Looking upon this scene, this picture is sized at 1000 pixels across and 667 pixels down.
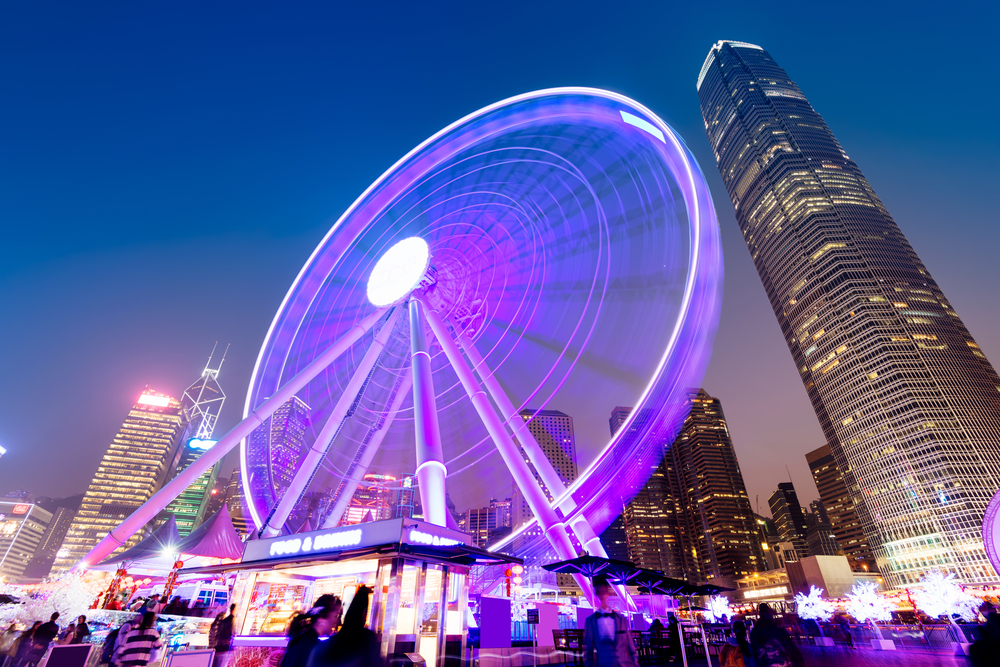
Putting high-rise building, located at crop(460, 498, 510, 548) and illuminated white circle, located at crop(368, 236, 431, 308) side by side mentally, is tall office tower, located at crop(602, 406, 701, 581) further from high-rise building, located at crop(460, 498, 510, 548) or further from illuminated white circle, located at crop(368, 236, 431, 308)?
illuminated white circle, located at crop(368, 236, 431, 308)

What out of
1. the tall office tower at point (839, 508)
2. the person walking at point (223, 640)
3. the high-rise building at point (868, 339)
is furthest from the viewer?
the tall office tower at point (839, 508)

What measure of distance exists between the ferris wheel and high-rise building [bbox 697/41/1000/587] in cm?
9750

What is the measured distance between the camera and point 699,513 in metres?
182

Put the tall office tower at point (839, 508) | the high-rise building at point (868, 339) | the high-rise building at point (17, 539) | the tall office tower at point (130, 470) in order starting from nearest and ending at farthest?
the high-rise building at point (868, 339)
the tall office tower at point (839, 508)
the tall office tower at point (130, 470)
the high-rise building at point (17, 539)

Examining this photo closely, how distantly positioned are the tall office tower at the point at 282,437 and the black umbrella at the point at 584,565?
38.5ft

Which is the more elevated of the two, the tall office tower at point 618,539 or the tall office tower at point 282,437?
the tall office tower at point 618,539

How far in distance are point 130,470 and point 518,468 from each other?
20608cm

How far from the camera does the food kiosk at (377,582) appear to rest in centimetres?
823

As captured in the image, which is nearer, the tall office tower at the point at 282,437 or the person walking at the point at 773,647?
the person walking at the point at 773,647

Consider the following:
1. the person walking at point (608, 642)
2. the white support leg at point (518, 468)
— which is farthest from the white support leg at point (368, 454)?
the person walking at point (608, 642)

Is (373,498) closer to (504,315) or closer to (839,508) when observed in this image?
(504,315)

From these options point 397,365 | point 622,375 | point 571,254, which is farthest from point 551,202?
point 397,365

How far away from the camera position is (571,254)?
646 inches

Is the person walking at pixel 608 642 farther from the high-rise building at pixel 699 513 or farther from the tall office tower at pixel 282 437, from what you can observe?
the high-rise building at pixel 699 513
